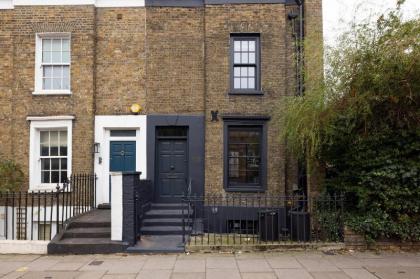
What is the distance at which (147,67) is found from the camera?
1268 centimetres

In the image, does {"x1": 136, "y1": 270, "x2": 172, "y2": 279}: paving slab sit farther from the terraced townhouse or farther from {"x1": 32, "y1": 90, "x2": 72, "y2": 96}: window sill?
{"x1": 32, "y1": 90, "x2": 72, "y2": 96}: window sill

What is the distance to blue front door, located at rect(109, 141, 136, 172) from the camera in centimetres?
1266

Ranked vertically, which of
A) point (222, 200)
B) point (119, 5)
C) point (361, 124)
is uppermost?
point (119, 5)

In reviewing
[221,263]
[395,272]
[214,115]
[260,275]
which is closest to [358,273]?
[395,272]

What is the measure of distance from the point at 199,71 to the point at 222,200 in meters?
4.22

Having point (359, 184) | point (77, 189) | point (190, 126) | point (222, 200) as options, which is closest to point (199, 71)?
point (190, 126)

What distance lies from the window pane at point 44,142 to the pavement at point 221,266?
453cm

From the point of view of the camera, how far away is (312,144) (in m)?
9.30

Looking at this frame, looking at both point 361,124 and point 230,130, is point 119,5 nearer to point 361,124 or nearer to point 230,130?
point 230,130

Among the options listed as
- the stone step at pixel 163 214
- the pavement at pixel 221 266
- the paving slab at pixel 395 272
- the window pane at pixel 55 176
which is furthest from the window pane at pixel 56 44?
the paving slab at pixel 395 272

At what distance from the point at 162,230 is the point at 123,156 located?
339 cm

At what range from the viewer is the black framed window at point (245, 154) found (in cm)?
1240

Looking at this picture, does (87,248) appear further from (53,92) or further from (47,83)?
(47,83)

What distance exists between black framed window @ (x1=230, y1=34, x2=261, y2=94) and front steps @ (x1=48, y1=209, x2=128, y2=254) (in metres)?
5.89
